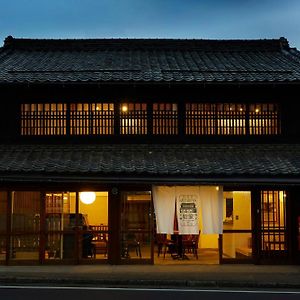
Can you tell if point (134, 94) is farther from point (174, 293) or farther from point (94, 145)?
point (174, 293)

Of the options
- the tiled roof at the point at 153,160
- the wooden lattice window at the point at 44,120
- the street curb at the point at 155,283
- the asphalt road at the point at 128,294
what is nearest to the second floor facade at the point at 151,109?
the wooden lattice window at the point at 44,120

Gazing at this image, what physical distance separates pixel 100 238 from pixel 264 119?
7.43 meters

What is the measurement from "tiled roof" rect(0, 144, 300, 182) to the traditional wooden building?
4 centimetres

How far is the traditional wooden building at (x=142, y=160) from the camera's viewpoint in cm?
1802

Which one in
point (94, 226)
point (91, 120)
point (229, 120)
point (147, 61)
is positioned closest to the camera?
point (94, 226)

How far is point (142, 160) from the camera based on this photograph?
18500 mm

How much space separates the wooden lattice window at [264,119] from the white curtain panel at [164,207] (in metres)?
4.02

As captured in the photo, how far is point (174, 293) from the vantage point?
13.6 metres

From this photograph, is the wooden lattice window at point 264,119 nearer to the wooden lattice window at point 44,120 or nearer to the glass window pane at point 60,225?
the wooden lattice window at point 44,120

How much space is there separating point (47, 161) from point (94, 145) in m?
2.06

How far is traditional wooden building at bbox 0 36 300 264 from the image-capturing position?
18016mm

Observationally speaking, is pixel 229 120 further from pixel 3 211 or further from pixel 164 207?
pixel 3 211

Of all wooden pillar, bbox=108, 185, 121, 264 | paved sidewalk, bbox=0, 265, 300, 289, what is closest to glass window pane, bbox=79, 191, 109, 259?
wooden pillar, bbox=108, 185, 121, 264

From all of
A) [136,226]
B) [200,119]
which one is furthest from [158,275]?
[200,119]
